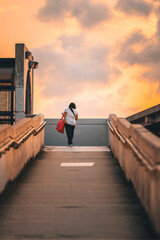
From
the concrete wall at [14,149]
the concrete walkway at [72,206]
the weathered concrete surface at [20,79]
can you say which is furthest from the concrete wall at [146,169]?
the weathered concrete surface at [20,79]

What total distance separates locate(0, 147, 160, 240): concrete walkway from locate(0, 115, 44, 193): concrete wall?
263 mm

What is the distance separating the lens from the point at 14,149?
22.6 ft

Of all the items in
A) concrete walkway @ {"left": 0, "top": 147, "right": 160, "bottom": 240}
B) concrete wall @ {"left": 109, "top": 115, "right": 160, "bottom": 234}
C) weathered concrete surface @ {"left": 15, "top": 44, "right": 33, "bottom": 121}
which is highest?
weathered concrete surface @ {"left": 15, "top": 44, "right": 33, "bottom": 121}

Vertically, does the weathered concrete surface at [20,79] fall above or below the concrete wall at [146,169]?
above

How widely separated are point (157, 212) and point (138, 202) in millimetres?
1281

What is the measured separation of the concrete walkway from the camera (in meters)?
4.48

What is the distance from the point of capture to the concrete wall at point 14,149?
613 centimetres

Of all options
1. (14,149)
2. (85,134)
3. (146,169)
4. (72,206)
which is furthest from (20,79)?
(146,169)

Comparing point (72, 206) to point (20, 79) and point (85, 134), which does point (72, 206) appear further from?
point (20, 79)

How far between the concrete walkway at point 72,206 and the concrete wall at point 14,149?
0.86 ft

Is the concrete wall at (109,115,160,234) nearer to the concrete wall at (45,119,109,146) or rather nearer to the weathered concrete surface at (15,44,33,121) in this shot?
the concrete wall at (45,119,109,146)

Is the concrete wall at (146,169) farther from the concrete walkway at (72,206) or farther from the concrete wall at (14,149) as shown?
the concrete wall at (14,149)

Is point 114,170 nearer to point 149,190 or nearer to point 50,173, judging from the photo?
point 50,173

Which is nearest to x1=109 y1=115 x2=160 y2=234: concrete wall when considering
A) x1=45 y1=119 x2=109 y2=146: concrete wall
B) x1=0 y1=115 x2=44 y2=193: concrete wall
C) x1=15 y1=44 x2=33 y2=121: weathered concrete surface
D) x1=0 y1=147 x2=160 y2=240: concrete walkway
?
x1=0 y1=147 x2=160 y2=240: concrete walkway
